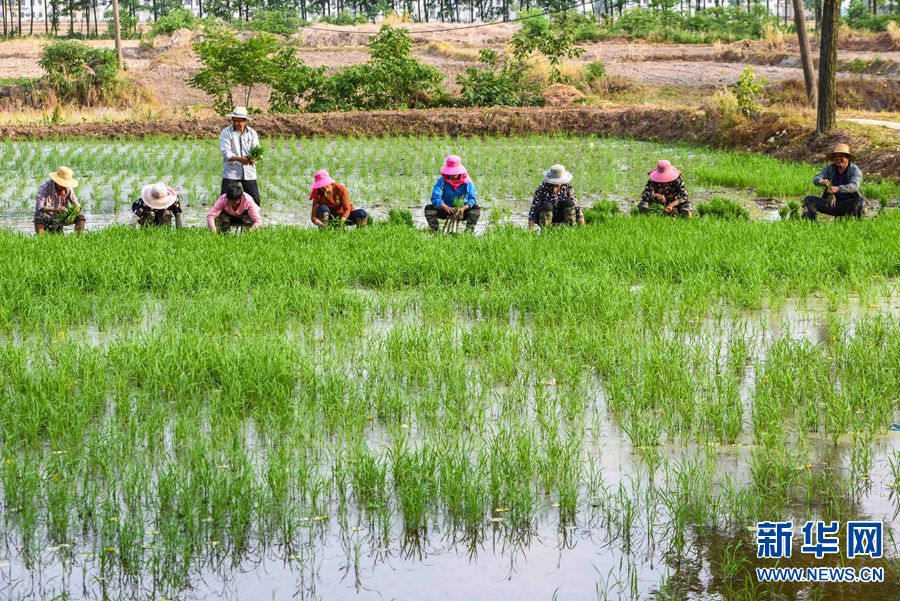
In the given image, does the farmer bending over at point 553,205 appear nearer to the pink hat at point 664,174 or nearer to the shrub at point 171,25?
the pink hat at point 664,174

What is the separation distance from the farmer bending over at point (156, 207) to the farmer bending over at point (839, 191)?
6.04 metres

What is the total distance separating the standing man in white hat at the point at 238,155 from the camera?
A: 10250mm

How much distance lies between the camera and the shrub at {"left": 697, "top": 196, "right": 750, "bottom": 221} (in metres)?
10.6

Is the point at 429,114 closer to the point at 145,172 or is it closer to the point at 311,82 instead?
the point at 311,82

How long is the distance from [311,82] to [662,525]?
78.5 feet

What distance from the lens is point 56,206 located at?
33.3 feet

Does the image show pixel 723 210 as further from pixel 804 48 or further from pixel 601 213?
pixel 804 48

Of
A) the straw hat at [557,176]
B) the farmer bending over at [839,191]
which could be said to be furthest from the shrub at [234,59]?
the farmer bending over at [839,191]

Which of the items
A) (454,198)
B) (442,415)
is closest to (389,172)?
(454,198)

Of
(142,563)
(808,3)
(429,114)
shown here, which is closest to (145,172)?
(429,114)

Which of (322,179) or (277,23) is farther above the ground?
(277,23)

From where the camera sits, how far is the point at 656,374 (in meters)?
5.19

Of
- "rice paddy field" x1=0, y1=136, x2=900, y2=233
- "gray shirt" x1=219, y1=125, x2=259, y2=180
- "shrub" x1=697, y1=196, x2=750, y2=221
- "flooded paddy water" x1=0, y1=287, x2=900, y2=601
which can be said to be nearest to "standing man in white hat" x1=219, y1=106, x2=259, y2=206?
"gray shirt" x1=219, y1=125, x2=259, y2=180

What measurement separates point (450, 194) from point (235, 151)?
2.12m
